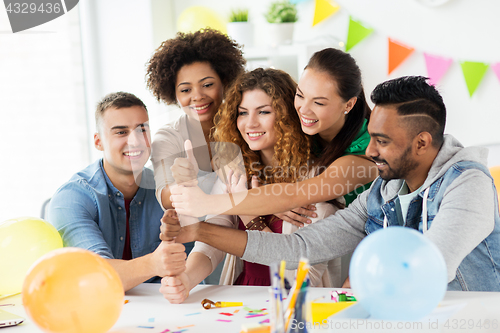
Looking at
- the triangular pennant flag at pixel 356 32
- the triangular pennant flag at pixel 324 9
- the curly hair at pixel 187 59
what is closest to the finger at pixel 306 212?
the curly hair at pixel 187 59

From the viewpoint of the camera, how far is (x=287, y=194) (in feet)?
4.81

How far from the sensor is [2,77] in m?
2.21

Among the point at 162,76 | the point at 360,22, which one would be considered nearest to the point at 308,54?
the point at 360,22

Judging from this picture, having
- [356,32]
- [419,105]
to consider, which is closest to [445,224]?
[419,105]

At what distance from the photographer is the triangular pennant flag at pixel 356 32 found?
2688mm

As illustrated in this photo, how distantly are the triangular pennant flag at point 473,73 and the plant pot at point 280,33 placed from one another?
1.00 metres

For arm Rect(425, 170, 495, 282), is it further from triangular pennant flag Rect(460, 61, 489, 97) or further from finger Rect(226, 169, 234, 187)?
triangular pennant flag Rect(460, 61, 489, 97)

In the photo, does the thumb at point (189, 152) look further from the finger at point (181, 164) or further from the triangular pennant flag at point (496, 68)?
the triangular pennant flag at point (496, 68)

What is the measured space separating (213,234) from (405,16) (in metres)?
1.96

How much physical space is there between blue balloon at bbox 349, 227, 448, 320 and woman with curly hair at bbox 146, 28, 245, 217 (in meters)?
0.83

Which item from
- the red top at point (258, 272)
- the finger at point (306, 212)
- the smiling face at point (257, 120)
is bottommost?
the red top at point (258, 272)

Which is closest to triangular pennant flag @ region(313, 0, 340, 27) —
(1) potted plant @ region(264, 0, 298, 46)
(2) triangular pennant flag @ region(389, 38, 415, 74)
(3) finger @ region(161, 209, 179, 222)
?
(1) potted plant @ region(264, 0, 298, 46)

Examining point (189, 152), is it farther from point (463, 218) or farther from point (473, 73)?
point (473, 73)

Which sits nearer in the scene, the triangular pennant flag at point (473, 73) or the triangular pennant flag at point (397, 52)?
the triangular pennant flag at point (473, 73)
